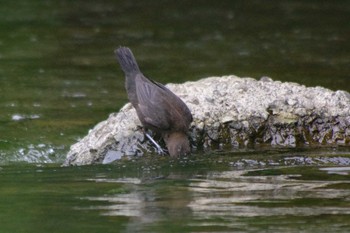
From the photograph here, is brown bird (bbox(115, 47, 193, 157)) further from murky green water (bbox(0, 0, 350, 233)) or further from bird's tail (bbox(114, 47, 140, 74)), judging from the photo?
bird's tail (bbox(114, 47, 140, 74))

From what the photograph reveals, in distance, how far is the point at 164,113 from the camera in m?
7.95

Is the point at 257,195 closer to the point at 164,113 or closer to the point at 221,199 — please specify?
the point at 221,199

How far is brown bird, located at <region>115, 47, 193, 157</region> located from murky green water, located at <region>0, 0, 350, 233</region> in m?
0.15

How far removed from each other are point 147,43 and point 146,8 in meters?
2.70

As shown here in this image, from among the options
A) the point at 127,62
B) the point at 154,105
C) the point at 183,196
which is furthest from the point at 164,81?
the point at 183,196

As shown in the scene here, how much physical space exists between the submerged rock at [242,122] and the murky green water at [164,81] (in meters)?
0.21

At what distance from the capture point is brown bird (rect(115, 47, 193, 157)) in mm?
7680

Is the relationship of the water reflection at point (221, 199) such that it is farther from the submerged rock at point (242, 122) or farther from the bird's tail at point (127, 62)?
the bird's tail at point (127, 62)

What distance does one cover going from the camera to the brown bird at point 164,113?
768 centimetres

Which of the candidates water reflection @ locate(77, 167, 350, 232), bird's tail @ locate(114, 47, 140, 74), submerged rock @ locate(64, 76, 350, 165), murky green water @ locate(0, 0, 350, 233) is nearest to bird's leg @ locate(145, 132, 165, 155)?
submerged rock @ locate(64, 76, 350, 165)

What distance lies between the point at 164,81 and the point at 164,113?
400 centimetres

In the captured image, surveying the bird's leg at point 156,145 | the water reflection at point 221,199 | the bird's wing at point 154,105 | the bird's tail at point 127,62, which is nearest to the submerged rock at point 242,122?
the bird's leg at point 156,145

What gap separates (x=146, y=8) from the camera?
16.8 meters

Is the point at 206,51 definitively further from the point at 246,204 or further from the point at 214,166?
the point at 246,204
